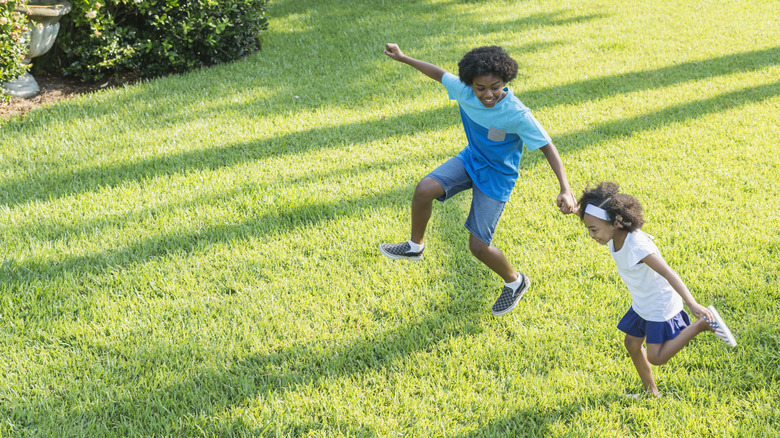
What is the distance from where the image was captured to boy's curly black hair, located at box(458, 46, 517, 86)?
3.11m

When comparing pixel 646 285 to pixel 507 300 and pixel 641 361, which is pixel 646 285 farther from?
pixel 507 300

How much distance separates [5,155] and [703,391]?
5.72 metres

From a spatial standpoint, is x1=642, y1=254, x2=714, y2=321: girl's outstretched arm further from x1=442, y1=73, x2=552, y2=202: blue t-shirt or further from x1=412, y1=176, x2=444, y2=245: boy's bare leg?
x1=412, y1=176, x2=444, y2=245: boy's bare leg

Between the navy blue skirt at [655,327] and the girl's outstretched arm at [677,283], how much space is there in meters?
0.26

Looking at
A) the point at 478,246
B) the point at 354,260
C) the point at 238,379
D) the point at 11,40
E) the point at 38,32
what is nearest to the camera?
the point at 238,379

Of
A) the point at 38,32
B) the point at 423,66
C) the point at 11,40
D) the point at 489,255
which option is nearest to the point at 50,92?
the point at 38,32

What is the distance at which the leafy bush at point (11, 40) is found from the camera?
19.2ft

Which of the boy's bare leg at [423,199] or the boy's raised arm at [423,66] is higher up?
the boy's raised arm at [423,66]

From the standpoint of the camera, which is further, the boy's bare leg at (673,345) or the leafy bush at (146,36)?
the leafy bush at (146,36)

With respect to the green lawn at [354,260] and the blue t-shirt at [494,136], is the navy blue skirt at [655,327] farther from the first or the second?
the blue t-shirt at [494,136]

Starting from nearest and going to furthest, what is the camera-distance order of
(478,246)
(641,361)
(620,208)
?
(620,208) → (641,361) → (478,246)

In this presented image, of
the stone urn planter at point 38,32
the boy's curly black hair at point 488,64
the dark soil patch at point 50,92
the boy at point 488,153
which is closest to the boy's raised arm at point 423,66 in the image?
the boy at point 488,153

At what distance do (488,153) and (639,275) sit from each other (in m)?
1.09

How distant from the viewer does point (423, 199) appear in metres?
3.50
